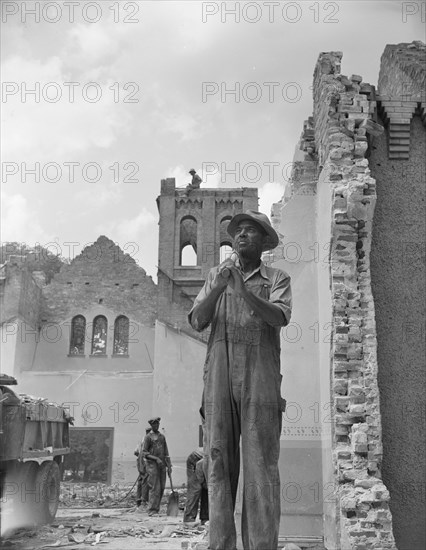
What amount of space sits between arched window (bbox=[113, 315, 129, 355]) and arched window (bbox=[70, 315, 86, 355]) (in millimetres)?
1319

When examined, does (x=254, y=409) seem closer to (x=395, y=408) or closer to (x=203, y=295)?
(x=203, y=295)

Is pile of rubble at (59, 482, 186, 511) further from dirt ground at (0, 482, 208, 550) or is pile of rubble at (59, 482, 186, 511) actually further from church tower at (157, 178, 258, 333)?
church tower at (157, 178, 258, 333)

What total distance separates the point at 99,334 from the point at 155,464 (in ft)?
39.1

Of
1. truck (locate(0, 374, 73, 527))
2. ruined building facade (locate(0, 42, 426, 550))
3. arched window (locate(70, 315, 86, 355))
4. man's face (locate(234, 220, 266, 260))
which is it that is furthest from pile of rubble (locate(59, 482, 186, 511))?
man's face (locate(234, 220, 266, 260))

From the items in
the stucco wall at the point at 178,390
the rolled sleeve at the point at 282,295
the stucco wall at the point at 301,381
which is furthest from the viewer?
the stucco wall at the point at 178,390

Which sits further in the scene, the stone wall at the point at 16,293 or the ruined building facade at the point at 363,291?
the stone wall at the point at 16,293

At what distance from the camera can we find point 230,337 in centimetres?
357

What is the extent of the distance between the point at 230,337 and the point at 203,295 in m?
0.30

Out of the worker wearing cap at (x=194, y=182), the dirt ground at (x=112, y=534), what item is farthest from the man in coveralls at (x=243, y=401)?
the worker wearing cap at (x=194, y=182)

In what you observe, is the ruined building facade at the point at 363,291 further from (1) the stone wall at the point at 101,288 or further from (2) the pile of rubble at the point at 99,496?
(1) the stone wall at the point at 101,288

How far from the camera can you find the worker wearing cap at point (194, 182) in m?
28.8

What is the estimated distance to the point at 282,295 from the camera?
145 inches

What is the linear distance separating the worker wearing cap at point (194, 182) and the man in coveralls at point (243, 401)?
25410 mm

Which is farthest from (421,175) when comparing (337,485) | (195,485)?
(195,485)
